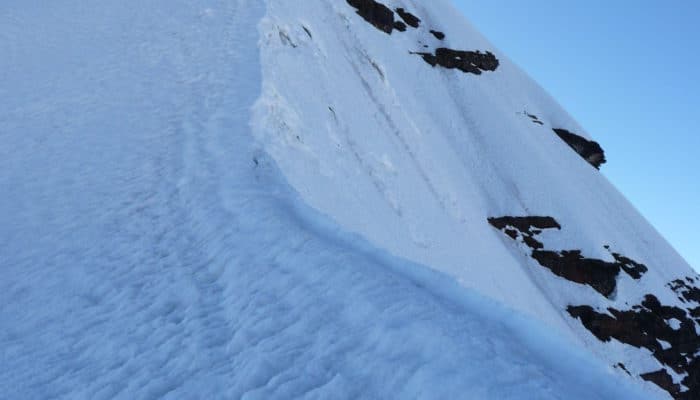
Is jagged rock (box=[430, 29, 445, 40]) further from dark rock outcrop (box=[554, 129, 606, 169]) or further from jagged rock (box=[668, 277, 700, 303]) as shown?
jagged rock (box=[668, 277, 700, 303])

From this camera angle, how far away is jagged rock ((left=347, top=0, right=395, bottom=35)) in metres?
36.5

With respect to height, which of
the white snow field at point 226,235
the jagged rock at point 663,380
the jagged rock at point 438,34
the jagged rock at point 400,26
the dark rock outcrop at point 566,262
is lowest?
the jagged rock at point 663,380

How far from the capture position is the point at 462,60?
1620 inches

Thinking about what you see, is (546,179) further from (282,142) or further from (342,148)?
(282,142)

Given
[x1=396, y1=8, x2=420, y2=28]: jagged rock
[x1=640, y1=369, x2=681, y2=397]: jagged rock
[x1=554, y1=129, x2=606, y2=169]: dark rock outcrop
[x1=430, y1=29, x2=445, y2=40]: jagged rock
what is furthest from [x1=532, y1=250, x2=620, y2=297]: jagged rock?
[x1=396, y1=8, x2=420, y2=28]: jagged rock

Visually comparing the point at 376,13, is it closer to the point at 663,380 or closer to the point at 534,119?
the point at 534,119

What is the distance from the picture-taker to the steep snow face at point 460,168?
11.1m

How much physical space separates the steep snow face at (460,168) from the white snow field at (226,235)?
18 centimetres

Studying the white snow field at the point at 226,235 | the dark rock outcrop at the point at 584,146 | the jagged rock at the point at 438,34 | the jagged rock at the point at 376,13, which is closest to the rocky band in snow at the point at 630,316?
the white snow field at the point at 226,235

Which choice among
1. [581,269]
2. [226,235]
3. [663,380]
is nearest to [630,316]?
[581,269]

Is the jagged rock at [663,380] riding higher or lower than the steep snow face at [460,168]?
lower

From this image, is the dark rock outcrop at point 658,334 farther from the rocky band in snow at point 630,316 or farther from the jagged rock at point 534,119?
the jagged rock at point 534,119

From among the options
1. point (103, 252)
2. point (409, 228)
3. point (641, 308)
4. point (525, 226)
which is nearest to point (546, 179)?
point (525, 226)

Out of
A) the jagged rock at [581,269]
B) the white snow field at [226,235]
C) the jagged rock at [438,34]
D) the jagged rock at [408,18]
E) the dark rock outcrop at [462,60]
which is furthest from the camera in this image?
the jagged rock at [438,34]
